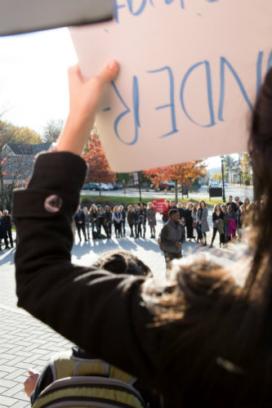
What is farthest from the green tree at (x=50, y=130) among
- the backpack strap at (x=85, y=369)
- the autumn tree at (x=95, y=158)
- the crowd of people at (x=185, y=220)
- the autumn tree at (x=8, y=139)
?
the backpack strap at (x=85, y=369)

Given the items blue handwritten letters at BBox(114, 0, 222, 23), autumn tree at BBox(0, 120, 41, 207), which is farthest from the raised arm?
autumn tree at BBox(0, 120, 41, 207)

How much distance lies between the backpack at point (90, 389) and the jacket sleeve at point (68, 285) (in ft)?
1.83

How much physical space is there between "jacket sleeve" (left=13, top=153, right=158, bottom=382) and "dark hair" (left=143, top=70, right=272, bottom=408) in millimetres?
45

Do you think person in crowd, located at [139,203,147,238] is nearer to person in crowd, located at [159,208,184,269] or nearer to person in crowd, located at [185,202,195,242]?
person in crowd, located at [185,202,195,242]

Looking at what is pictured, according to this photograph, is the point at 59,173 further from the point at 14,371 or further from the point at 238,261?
the point at 14,371

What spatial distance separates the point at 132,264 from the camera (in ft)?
5.08

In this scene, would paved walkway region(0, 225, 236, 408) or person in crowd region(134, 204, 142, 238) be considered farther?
person in crowd region(134, 204, 142, 238)

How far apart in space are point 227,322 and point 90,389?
79 centimetres

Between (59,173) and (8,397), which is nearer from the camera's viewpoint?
(59,173)

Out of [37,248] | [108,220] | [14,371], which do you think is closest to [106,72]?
[37,248]

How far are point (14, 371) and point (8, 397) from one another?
28.7 inches

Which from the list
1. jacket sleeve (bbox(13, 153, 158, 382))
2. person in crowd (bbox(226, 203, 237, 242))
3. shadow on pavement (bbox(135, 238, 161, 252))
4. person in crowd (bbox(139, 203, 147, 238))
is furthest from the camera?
person in crowd (bbox(139, 203, 147, 238))

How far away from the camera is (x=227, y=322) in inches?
28.5

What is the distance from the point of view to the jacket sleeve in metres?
0.82
